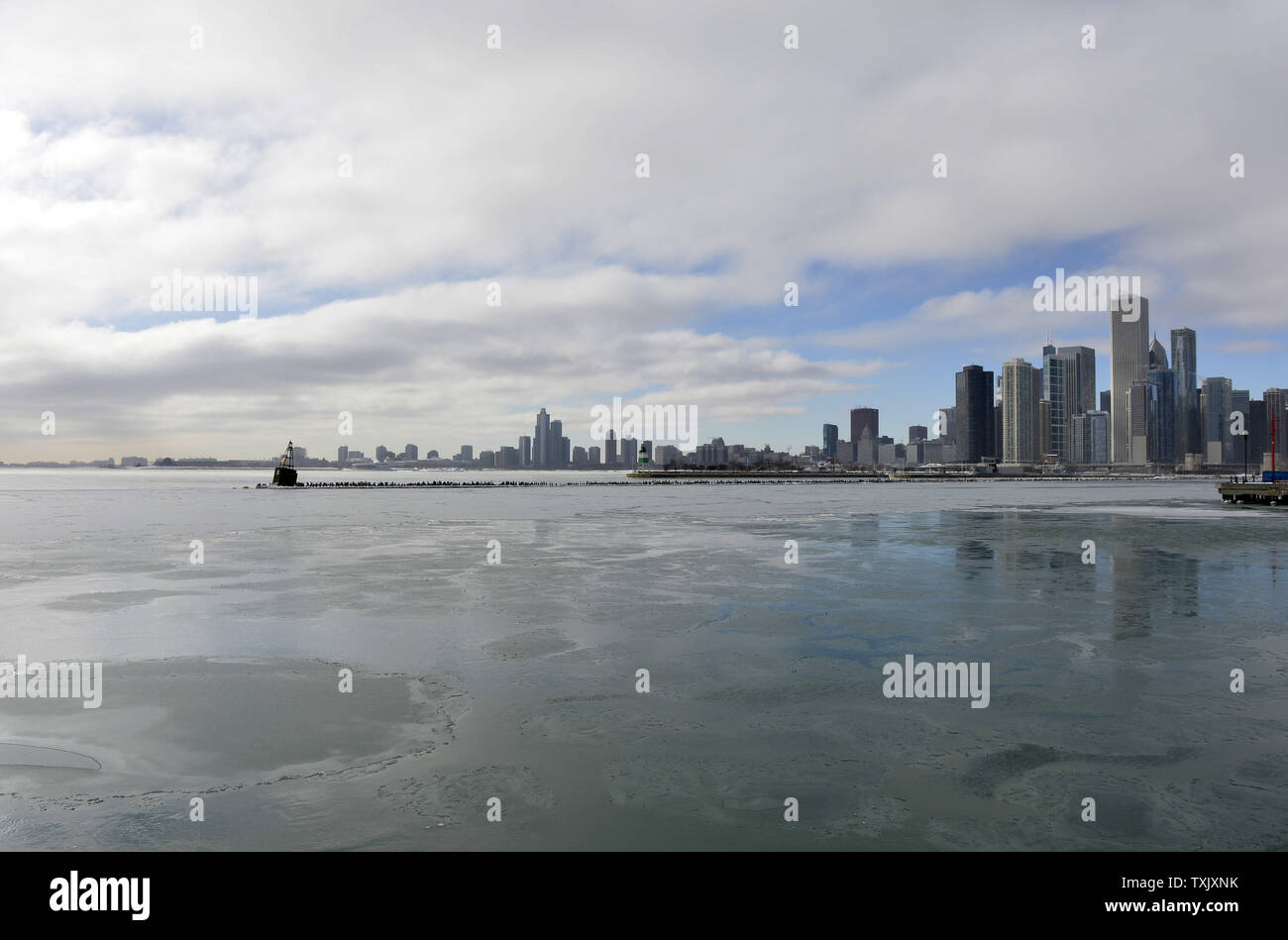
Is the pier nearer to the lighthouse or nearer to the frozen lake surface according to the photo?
the frozen lake surface

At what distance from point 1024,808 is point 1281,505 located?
8546 centimetres

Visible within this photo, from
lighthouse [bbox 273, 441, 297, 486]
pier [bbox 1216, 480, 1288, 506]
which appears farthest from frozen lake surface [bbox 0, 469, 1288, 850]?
lighthouse [bbox 273, 441, 297, 486]

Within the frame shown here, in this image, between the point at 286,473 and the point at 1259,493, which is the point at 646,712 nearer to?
the point at 1259,493

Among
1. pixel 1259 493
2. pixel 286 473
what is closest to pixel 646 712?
pixel 1259 493

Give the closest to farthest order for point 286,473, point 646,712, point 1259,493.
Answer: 1. point 646,712
2. point 1259,493
3. point 286,473

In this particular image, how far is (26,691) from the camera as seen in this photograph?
38.5 ft

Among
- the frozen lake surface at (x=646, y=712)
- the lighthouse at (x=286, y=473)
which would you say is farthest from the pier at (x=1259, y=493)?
the lighthouse at (x=286, y=473)

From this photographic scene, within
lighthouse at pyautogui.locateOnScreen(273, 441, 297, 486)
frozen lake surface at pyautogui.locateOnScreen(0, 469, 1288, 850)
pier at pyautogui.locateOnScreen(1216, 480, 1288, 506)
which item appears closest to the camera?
frozen lake surface at pyautogui.locateOnScreen(0, 469, 1288, 850)
